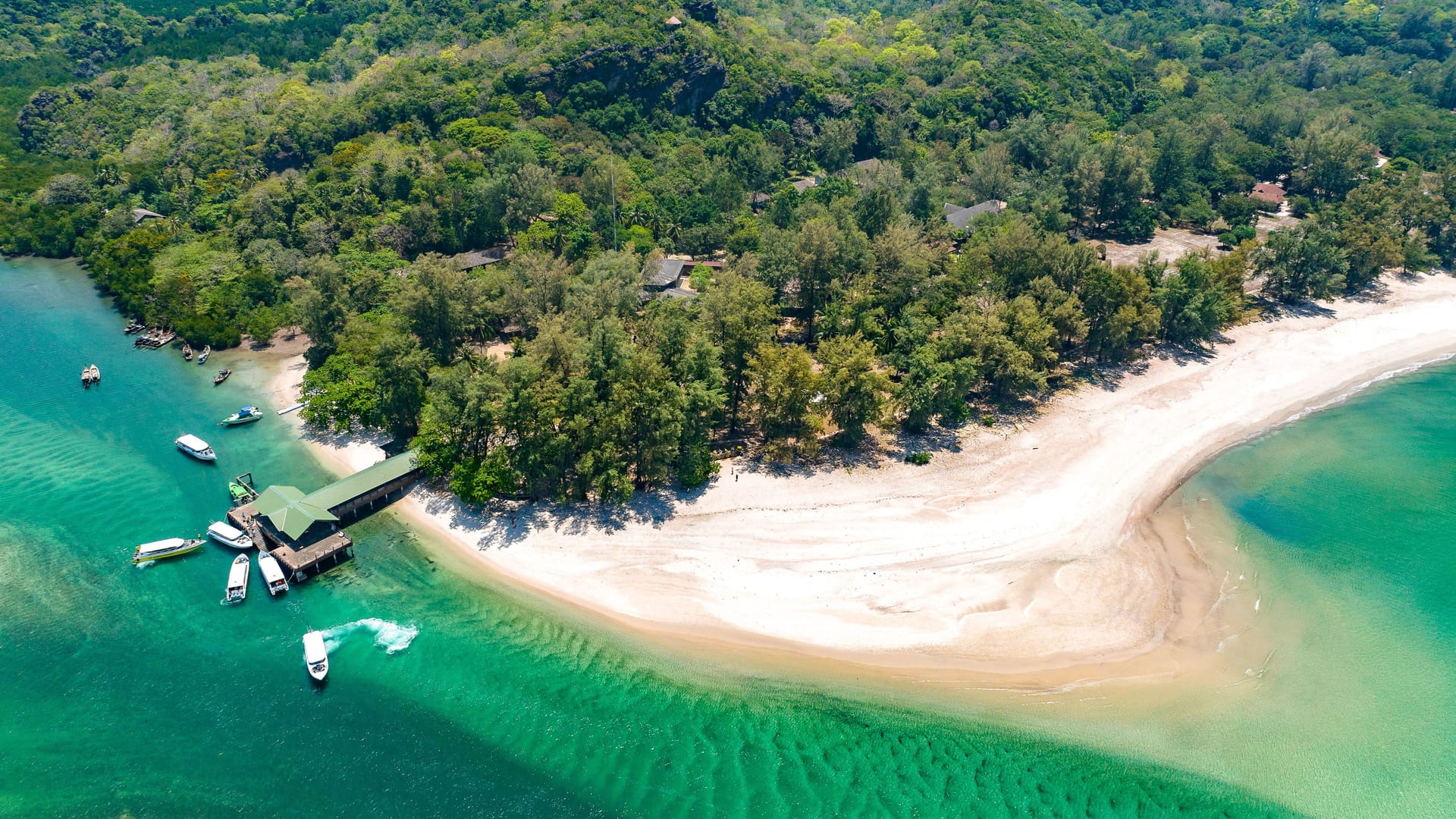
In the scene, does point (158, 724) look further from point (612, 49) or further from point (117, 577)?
point (612, 49)

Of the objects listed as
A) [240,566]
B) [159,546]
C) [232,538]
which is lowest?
[159,546]

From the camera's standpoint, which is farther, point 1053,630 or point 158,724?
point 1053,630

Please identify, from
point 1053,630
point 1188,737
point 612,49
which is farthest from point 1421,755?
point 612,49

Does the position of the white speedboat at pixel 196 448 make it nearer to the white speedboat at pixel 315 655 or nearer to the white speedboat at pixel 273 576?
the white speedboat at pixel 273 576

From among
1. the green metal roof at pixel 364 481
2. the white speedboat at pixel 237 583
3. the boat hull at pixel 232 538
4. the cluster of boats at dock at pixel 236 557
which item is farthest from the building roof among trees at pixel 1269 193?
the white speedboat at pixel 237 583

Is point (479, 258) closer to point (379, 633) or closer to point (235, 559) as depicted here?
point (235, 559)

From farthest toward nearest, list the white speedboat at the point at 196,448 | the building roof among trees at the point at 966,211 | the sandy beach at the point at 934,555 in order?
1. the building roof among trees at the point at 966,211
2. the white speedboat at the point at 196,448
3. the sandy beach at the point at 934,555

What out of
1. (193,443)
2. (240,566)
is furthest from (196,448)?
(240,566)

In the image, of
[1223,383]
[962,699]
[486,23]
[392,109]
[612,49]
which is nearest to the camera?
[962,699]
